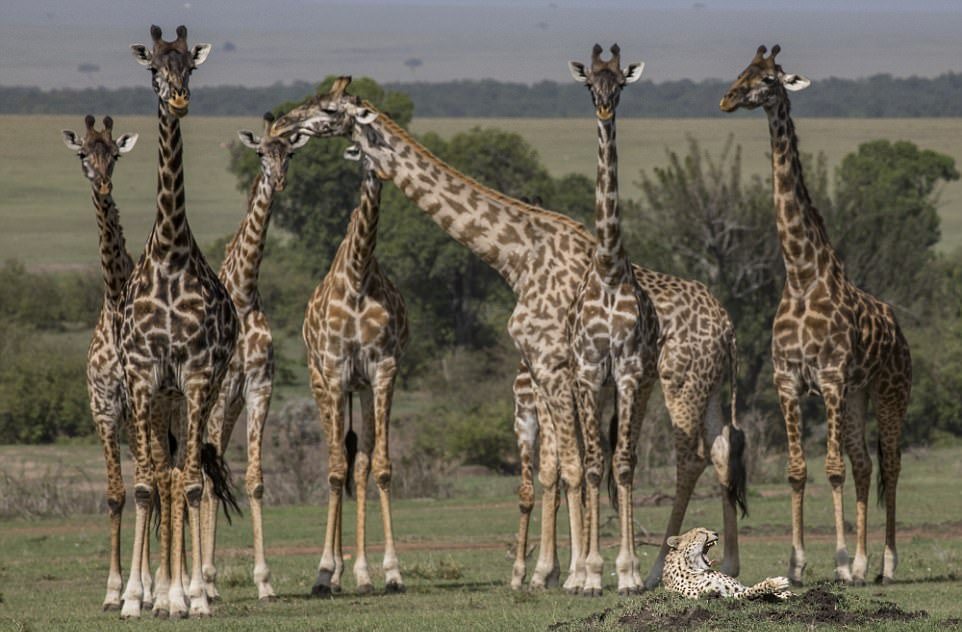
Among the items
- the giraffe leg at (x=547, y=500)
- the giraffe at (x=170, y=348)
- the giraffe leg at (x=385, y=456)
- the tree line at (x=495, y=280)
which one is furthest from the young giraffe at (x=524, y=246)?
the tree line at (x=495, y=280)

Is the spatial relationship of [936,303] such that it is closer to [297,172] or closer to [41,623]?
[297,172]

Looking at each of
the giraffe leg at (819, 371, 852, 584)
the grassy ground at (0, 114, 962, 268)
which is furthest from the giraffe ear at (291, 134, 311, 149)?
the grassy ground at (0, 114, 962, 268)

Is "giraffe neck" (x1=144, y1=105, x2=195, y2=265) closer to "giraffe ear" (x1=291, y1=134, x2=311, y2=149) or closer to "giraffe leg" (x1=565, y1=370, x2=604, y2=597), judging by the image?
"giraffe ear" (x1=291, y1=134, x2=311, y2=149)

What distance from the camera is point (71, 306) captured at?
56625 millimetres

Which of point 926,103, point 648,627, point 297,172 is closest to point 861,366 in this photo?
point 648,627

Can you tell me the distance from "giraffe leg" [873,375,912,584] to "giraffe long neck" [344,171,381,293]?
445 centimetres

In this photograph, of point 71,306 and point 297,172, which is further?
point 297,172

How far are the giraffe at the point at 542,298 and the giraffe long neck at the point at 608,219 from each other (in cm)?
89

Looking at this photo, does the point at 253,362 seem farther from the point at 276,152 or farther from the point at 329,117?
the point at 329,117

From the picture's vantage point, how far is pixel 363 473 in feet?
54.1

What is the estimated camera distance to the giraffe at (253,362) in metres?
15.7

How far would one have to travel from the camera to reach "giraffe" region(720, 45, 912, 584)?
1573 centimetres

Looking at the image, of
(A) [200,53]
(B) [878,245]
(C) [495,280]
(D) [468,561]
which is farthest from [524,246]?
(C) [495,280]

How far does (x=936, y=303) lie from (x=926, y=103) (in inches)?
5886
